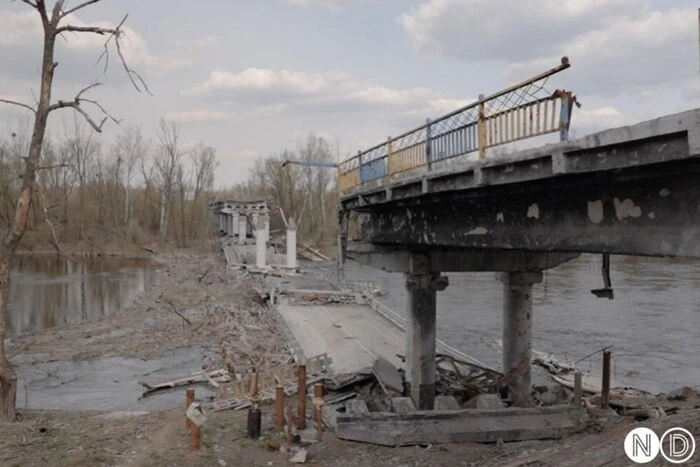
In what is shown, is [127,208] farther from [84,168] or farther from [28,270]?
[28,270]

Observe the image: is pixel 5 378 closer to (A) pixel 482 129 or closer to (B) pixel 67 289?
(A) pixel 482 129

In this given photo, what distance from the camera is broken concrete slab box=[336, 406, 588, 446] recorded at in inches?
412

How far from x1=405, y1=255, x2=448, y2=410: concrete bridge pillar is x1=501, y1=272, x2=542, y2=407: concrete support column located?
1.68 m

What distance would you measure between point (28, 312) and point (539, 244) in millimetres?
27483

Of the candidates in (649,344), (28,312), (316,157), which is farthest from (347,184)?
(316,157)

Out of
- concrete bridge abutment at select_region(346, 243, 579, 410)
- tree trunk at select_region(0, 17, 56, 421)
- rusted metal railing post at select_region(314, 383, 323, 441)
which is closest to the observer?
rusted metal railing post at select_region(314, 383, 323, 441)

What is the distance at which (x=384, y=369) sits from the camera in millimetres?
13461

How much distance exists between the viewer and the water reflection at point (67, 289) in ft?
90.1

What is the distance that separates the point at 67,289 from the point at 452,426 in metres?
31.8

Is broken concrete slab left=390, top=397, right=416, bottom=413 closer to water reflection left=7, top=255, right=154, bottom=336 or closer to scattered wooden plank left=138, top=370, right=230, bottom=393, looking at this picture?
scattered wooden plank left=138, top=370, right=230, bottom=393

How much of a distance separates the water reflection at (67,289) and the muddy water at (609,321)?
15.5 metres

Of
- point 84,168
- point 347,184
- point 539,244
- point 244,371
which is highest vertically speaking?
point 84,168

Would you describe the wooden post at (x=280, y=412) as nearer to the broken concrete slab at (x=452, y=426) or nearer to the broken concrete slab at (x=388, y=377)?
the broken concrete slab at (x=452, y=426)

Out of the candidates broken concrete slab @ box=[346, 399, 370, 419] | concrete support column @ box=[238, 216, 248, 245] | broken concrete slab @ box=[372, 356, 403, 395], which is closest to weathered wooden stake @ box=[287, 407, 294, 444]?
broken concrete slab @ box=[346, 399, 370, 419]
